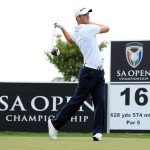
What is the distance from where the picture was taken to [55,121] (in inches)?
366

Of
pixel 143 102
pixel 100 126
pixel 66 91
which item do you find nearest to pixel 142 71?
pixel 143 102

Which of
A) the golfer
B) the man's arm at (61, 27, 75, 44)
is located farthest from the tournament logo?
the golfer

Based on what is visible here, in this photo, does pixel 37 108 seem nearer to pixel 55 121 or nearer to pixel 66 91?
pixel 66 91

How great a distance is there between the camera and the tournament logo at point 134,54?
52.3 ft

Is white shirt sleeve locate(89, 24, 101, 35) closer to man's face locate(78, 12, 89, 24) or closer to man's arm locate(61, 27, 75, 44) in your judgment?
man's face locate(78, 12, 89, 24)

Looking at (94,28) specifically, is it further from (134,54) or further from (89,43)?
(134,54)

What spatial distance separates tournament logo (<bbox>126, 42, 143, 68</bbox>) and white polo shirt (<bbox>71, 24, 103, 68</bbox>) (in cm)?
689

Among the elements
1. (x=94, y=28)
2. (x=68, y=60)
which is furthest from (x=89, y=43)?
(x=68, y=60)

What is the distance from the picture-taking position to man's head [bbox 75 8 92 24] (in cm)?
895

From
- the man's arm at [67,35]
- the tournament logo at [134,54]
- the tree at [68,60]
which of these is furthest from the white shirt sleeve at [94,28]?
the tree at [68,60]

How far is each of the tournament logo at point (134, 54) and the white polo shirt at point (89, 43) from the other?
689cm
